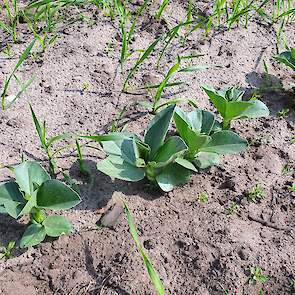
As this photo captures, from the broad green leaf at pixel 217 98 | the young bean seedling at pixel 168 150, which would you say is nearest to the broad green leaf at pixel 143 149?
the young bean seedling at pixel 168 150

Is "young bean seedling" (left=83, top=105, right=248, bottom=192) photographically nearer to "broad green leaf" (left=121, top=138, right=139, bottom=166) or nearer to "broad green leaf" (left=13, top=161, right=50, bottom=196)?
"broad green leaf" (left=121, top=138, right=139, bottom=166)

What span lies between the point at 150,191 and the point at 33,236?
0.45 meters

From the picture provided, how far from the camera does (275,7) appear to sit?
277 cm

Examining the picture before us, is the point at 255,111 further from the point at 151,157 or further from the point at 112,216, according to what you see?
the point at 112,216

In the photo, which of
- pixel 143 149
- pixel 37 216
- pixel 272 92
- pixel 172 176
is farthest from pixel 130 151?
pixel 272 92

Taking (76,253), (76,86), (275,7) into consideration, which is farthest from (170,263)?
(275,7)

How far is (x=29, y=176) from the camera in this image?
1.65 metres

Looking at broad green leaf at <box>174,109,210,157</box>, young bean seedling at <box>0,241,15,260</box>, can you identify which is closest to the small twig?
broad green leaf at <box>174,109,210,157</box>

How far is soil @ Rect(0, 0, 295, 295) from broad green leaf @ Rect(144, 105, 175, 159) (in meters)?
0.16

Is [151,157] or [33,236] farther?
[151,157]

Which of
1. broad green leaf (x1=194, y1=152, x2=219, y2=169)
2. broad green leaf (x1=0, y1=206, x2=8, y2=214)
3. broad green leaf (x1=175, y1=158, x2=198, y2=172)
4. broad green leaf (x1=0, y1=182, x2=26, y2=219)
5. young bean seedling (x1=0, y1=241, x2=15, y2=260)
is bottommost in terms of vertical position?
young bean seedling (x1=0, y1=241, x2=15, y2=260)

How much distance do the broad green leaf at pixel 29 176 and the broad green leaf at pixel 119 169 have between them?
191 mm

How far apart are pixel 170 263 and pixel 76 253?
0.30 m

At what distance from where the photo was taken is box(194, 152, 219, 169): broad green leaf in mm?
1836
